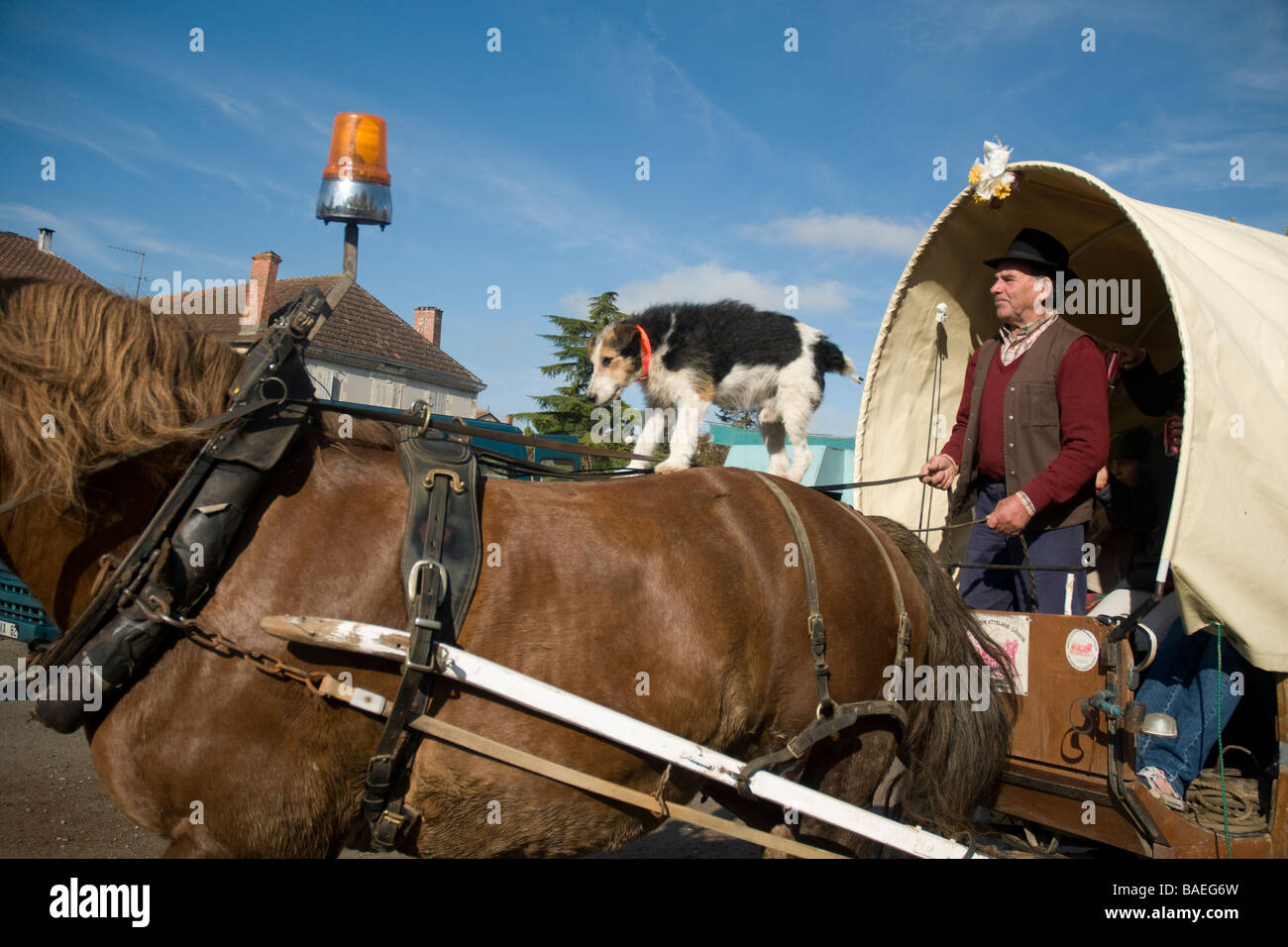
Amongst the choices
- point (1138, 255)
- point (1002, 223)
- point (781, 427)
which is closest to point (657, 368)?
point (781, 427)

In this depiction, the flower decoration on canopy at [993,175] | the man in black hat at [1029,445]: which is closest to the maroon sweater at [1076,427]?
the man in black hat at [1029,445]

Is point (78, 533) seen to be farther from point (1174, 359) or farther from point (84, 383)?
point (1174, 359)

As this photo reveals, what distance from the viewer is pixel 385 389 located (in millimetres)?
23031

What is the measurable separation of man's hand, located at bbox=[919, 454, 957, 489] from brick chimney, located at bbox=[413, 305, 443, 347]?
27891 mm

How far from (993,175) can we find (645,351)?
2297 millimetres

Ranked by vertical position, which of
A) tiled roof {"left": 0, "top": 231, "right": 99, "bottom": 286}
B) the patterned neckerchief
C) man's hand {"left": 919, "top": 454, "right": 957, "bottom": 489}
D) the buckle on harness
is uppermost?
tiled roof {"left": 0, "top": 231, "right": 99, "bottom": 286}

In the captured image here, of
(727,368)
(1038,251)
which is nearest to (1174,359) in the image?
(1038,251)

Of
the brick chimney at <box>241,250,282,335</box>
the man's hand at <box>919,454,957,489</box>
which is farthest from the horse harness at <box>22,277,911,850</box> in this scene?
the brick chimney at <box>241,250,282,335</box>

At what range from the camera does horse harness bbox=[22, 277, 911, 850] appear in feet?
5.95

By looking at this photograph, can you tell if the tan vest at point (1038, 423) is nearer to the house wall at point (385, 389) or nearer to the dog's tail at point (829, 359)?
the dog's tail at point (829, 359)

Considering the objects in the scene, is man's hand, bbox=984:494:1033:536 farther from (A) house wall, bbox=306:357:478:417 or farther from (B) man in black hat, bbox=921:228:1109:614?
(A) house wall, bbox=306:357:478:417

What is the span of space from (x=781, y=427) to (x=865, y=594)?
116 inches
